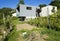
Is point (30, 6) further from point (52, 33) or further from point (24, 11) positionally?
point (52, 33)

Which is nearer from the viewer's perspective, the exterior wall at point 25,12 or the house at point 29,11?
the house at point 29,11

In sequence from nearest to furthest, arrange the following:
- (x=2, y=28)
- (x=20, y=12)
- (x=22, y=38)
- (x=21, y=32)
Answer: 1. (x=22, y=38)
2. (x=21, y=32)
3. (x=2, y=28)
4. (x=20, y=12)

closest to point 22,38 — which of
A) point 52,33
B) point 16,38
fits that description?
point 16,38

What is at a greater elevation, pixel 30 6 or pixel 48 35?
pixel 30 6

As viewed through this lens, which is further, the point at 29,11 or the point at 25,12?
the point at 29,11

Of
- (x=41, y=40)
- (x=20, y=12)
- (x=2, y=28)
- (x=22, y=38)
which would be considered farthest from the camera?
(x=20, y=12)

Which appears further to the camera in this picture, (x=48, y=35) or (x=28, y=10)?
(x=28, y=10)

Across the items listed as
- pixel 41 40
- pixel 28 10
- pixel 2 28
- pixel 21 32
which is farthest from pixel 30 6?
pixel 41 40

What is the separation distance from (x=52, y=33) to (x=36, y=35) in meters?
1.89

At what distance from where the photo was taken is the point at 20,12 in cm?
4638

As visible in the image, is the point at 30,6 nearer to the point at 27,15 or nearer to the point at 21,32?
the point at 27,15

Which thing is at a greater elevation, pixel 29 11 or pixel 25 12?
pixel 29 11

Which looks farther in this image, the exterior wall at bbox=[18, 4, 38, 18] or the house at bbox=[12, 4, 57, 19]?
the exterior wall at bbox=[18, 4, 38, 18]

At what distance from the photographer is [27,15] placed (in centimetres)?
4647
